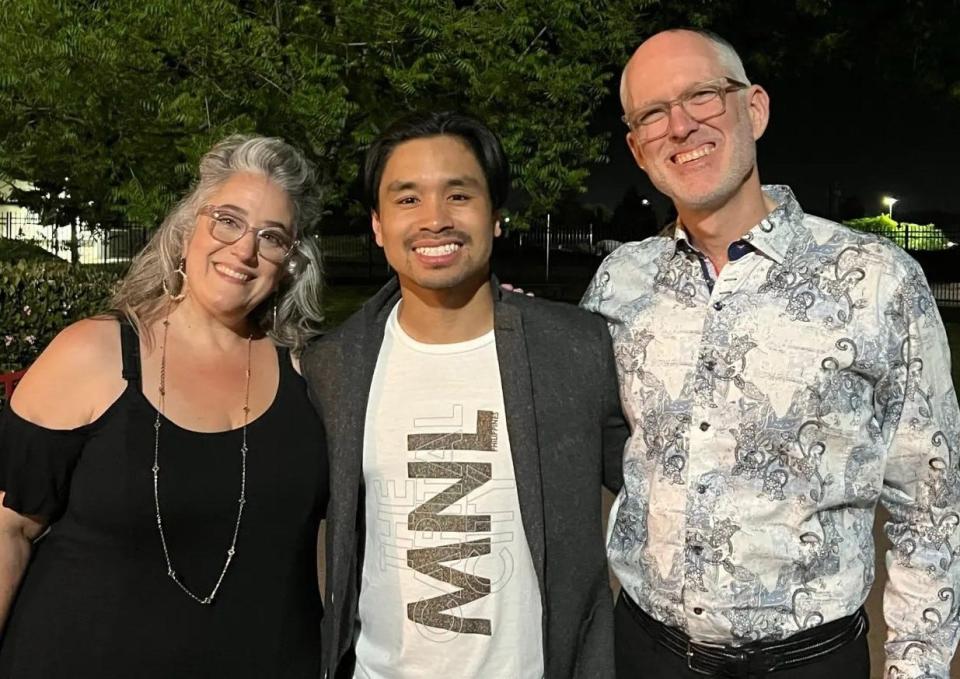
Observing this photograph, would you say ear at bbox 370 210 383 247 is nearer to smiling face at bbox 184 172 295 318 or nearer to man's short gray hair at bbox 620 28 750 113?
smiling face at bbox 184 172 295 318

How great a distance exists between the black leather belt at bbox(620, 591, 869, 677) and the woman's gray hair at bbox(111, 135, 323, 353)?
1.54m

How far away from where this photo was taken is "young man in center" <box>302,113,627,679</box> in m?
2.54

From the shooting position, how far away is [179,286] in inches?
116

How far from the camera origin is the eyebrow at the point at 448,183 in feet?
9.14

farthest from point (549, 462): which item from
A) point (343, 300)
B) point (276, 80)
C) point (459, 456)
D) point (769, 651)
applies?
point (343, 300)

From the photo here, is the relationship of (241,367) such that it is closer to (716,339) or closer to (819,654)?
(716,339)

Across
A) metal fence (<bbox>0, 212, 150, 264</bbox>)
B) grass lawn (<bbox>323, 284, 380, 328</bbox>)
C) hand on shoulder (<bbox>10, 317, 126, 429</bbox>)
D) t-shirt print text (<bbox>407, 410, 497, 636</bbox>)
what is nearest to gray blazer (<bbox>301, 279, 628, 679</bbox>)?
t-shirt print text (<bbox>407, 410, 497, 636</bbox>)

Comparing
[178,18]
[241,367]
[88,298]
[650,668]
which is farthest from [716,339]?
[178,18]

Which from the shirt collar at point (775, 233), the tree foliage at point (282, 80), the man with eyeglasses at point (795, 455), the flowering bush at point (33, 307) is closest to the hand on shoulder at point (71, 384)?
the man with eyeglasses at point (795, 455)

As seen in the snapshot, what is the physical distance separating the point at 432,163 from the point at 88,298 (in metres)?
6.28

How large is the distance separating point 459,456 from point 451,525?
190 mm

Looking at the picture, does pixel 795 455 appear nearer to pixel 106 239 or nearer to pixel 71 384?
pixel 71 384

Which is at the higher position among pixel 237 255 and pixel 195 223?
pixel 195 223

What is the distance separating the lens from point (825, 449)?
2.31 m
